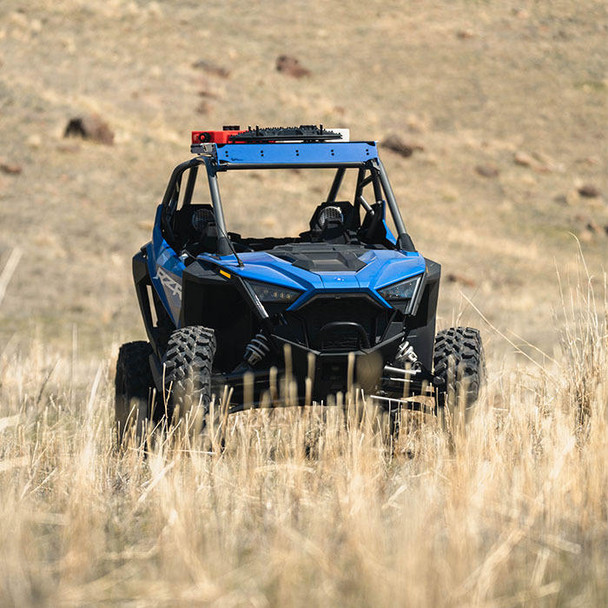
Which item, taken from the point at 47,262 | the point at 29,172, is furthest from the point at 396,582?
the point at 29,172

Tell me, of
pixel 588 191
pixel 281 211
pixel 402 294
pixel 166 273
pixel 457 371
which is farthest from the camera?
pixel 588 191

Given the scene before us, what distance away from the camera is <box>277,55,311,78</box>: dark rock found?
4366 cm

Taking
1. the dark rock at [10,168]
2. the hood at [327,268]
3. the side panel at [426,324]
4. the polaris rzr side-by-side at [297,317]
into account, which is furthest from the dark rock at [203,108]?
the side panel at [426,324]

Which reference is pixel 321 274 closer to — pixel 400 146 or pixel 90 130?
→ pixel 90 130

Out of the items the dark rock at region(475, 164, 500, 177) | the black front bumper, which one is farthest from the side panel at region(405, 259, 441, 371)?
the dark rock at region(475, 164, 500, 177)

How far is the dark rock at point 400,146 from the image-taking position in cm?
3684

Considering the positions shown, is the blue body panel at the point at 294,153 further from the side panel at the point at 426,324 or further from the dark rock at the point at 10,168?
the dark rock at the point at 10,168

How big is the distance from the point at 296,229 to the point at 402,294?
20699mm

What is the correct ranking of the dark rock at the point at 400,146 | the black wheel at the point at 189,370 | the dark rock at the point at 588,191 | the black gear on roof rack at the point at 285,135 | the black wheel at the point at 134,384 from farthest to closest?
the dark rock at the point at 400,146, the dark rock at the point at 588,191, the black wheel at the point at 134,384, the black gear on roof rack at the point at 285,135, the black wheel at the point at 189,370

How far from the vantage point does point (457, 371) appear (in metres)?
6.55

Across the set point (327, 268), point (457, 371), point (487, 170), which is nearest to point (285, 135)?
point (327, 268)

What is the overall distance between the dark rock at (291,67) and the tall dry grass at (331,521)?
38337mm

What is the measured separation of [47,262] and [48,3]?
2508 centimetres

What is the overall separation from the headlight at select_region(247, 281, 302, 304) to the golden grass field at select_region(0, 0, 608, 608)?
29.7 inches
